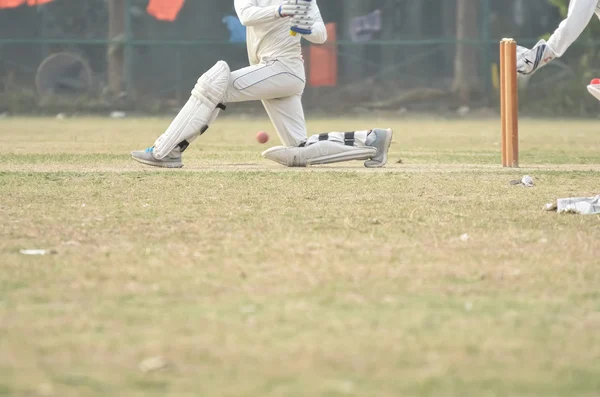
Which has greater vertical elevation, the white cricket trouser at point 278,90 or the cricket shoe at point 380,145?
the white cricket trouser at point 278,90

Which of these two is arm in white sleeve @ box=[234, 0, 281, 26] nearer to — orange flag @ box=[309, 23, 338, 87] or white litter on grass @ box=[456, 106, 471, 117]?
orange flag @ box=[309, 23, 338, 87]

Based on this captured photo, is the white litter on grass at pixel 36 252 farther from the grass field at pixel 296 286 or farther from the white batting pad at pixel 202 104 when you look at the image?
the white batting pad at pixel 202 104

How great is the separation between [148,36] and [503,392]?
22.3m

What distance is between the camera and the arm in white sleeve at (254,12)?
30.6 feet

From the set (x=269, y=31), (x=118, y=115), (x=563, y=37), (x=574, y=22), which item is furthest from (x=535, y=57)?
(x=118, y=115)

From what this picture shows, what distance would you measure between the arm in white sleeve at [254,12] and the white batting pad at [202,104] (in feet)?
1.29

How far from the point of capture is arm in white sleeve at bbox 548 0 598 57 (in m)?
7.70

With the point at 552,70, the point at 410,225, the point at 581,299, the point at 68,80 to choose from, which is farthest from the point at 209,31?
the point at 581,299

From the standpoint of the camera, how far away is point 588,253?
5.62 metres

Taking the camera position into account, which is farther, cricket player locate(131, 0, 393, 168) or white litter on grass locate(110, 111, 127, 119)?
white litter on grass locate(110, 111, 127, 119)

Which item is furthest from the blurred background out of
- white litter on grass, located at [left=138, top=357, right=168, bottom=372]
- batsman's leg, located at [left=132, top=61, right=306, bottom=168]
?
white litter on grass, located at [left=138, top=357, right=168, bottom=372]

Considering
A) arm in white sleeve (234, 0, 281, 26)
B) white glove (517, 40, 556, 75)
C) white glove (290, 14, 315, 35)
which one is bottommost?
white glove (517, 40, 556, 75)

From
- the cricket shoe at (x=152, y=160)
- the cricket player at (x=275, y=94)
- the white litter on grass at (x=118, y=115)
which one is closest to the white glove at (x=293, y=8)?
the cricket player at (x=275, y=94)

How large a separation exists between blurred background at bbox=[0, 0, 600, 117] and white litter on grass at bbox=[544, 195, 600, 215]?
17.6 meters
